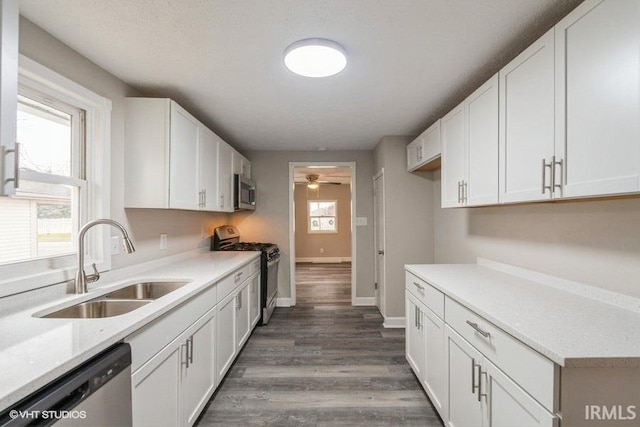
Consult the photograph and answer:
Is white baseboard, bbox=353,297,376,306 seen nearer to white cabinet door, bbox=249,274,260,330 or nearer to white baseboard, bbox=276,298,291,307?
white baseboard, bbox=276,298,291,307

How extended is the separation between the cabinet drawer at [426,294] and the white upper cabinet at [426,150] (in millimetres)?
1164

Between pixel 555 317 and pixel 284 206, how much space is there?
136 inches

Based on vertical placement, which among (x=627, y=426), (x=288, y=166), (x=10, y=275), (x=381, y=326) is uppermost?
(x=288, y=166)

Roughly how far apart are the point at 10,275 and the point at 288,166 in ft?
10.5

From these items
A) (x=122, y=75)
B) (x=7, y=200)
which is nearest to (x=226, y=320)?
(x=7, y=200)

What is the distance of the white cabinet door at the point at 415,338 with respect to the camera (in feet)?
6.81

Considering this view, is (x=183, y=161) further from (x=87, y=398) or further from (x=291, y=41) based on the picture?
(x=87, y=398)

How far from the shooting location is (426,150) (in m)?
2.82

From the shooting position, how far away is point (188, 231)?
307cm

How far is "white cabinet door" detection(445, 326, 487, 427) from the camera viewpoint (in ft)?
4.35

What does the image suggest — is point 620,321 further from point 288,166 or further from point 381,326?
point 288,166

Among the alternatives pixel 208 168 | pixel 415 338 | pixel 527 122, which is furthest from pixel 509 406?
pixel 208 168

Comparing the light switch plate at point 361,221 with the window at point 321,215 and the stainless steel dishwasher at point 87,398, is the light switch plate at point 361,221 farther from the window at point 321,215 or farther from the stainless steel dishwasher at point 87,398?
the window at point 321,215

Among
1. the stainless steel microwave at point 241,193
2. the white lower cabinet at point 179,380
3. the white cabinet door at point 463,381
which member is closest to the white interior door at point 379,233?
the stainless steel microwave at point 241,193
